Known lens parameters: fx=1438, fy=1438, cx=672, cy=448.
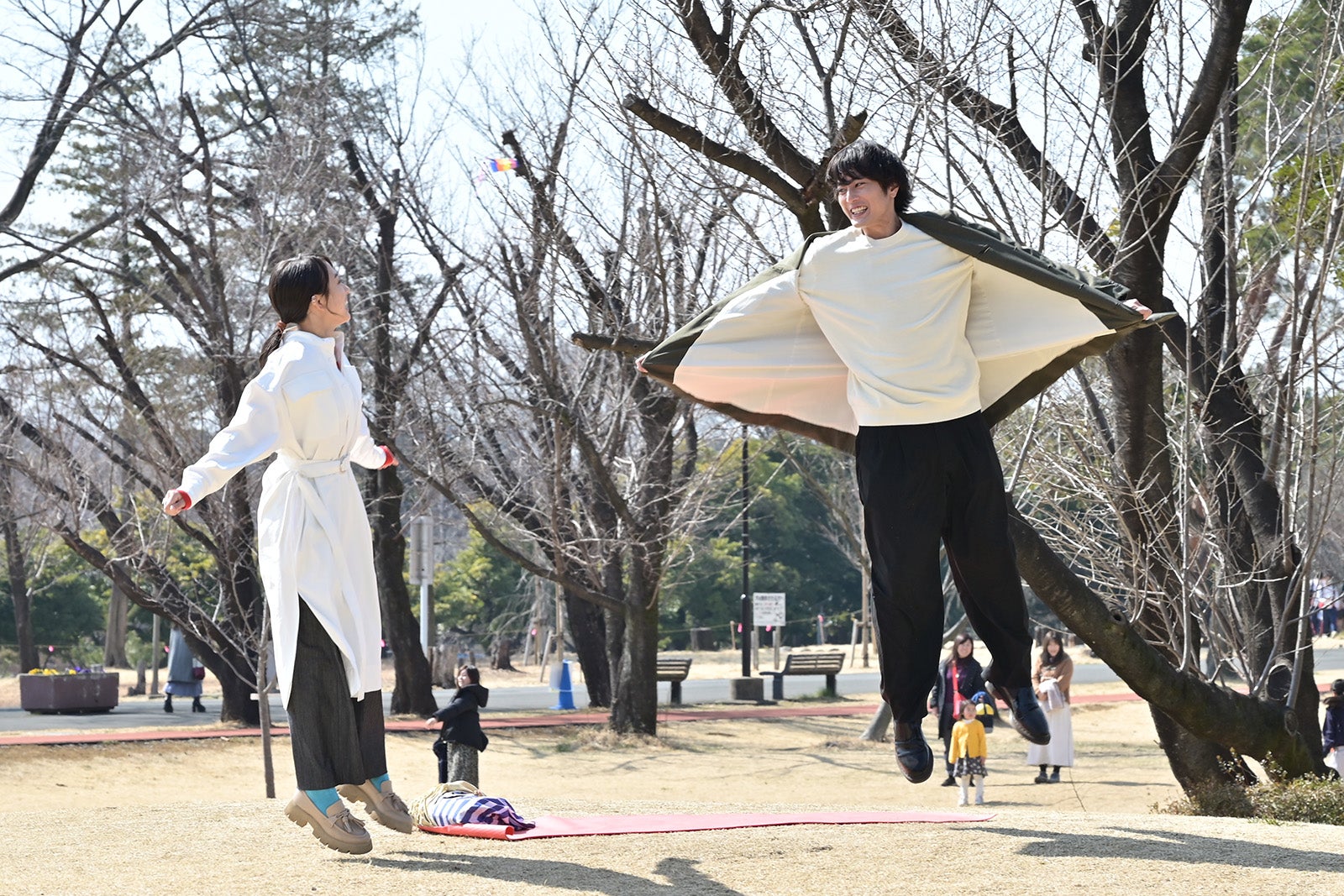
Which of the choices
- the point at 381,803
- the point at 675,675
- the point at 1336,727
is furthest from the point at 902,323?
the point at 675,675

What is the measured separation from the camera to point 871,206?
528cm

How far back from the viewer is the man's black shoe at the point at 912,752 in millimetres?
5234

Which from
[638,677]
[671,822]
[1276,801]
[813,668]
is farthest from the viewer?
[813,668]

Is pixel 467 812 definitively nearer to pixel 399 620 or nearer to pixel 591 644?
pixel 399 620

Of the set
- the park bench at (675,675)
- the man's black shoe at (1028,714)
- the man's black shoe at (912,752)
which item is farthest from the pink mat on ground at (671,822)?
the park bench at (675,675)

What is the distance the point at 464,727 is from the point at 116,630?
1346 inches

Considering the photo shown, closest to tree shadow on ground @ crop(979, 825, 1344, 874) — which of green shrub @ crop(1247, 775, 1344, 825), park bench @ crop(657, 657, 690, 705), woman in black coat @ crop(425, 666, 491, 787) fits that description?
green shrub @ crop(1247, 775, 1344, 825)

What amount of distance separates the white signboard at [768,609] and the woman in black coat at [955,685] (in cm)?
1660

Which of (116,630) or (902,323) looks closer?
(902,323)

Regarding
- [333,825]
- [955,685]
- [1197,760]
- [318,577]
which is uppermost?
[318,577]

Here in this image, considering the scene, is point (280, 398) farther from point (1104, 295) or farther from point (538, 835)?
point (1104, 295)

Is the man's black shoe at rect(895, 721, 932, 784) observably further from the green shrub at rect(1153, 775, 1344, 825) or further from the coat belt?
the green shrub at rect(1153, 775, 1344, 825)

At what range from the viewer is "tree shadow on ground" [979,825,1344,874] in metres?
5.07

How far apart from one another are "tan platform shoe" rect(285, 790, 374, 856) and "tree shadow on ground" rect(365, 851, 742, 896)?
0.17 metres
